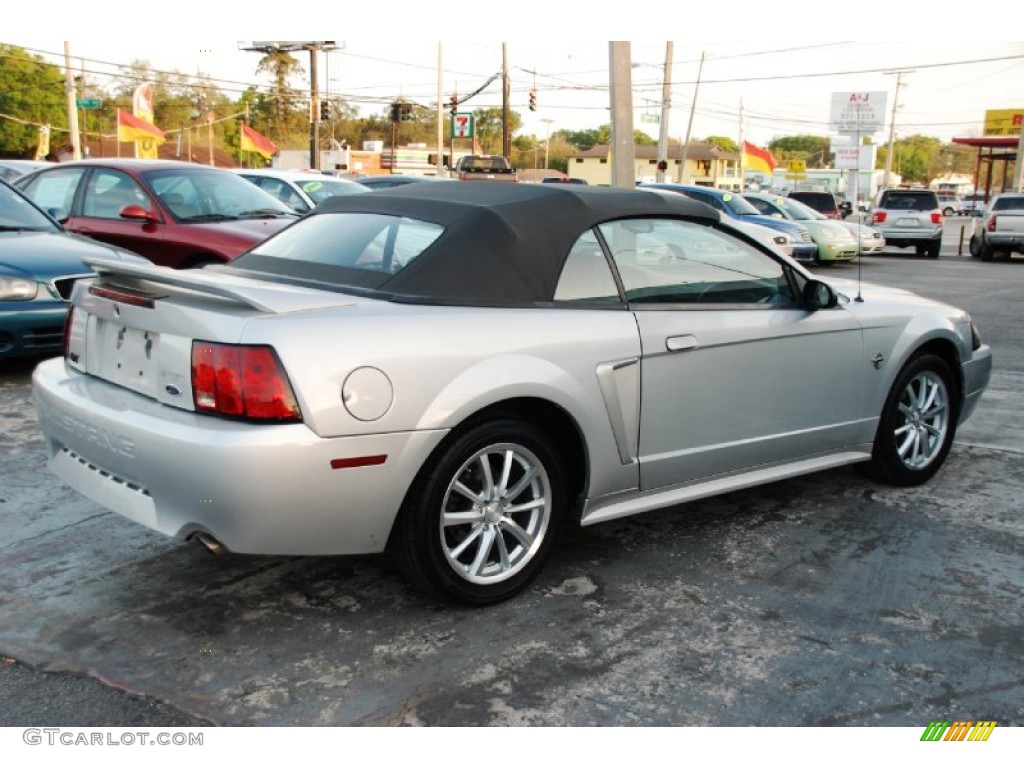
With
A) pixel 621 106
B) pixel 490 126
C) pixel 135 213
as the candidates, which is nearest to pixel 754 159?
pixel 621 106

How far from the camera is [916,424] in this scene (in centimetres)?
506

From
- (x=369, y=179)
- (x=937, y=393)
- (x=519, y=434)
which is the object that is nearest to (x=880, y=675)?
(x=519, y=434)

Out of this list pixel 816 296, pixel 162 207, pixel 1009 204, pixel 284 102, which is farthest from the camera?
pixel 284 102

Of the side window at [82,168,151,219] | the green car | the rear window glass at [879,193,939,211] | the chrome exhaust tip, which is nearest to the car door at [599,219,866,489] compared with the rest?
the chrome exhaust tip

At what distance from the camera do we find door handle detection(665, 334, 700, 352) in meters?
3.89

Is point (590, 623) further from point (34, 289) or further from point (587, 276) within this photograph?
point (34, 289)

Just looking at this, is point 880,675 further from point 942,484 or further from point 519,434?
point 942,484

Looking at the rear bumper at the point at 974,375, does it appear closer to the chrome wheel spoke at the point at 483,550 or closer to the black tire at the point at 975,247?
the chrome wheel spoke at the point at 483,550

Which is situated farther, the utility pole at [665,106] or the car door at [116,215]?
the utility pole at [665,106]

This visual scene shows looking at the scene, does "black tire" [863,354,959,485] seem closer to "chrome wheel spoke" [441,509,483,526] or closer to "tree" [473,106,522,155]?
"chrome wheel spoke" [441,509,483,526]

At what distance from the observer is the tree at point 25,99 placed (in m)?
64.8

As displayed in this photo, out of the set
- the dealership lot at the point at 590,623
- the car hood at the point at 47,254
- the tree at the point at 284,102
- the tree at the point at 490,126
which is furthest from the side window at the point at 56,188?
the tree at the point at 490,126
